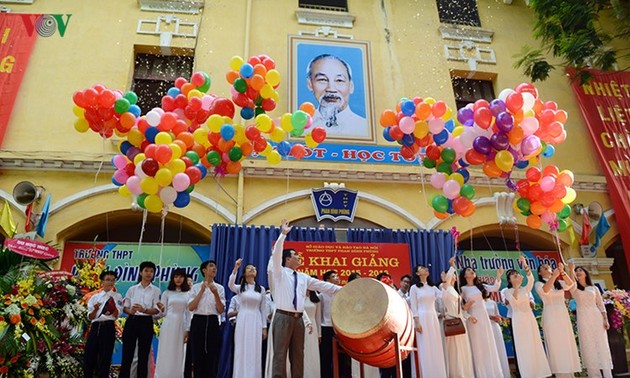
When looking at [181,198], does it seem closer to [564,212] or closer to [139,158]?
[139,158]

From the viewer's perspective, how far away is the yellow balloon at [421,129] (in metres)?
5.43

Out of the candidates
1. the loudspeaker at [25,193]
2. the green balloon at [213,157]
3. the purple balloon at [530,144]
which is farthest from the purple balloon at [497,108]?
the loudspeaker at [25,193]

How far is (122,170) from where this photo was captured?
5285mm

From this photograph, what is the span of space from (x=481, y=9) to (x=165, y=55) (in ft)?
21.5

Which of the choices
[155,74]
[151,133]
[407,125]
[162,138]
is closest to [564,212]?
[407,125]

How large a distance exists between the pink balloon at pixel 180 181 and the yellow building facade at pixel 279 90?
2.58 metres

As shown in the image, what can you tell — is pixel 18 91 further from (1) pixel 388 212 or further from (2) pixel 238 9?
(1) pixel 388 212

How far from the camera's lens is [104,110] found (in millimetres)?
5074

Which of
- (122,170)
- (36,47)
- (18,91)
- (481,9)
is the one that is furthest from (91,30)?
(481,9)

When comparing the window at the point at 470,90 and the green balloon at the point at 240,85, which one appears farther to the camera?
the window at the point at 470,90

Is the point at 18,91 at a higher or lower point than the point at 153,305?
higher

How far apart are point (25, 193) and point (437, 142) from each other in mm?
6057

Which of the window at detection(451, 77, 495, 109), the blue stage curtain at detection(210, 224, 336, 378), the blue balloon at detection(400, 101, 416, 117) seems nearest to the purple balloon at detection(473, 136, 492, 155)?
the blue balloon at detection(400, 101, 416, 117)

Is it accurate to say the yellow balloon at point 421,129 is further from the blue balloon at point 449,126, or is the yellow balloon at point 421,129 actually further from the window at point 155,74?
the window at point 155,74
